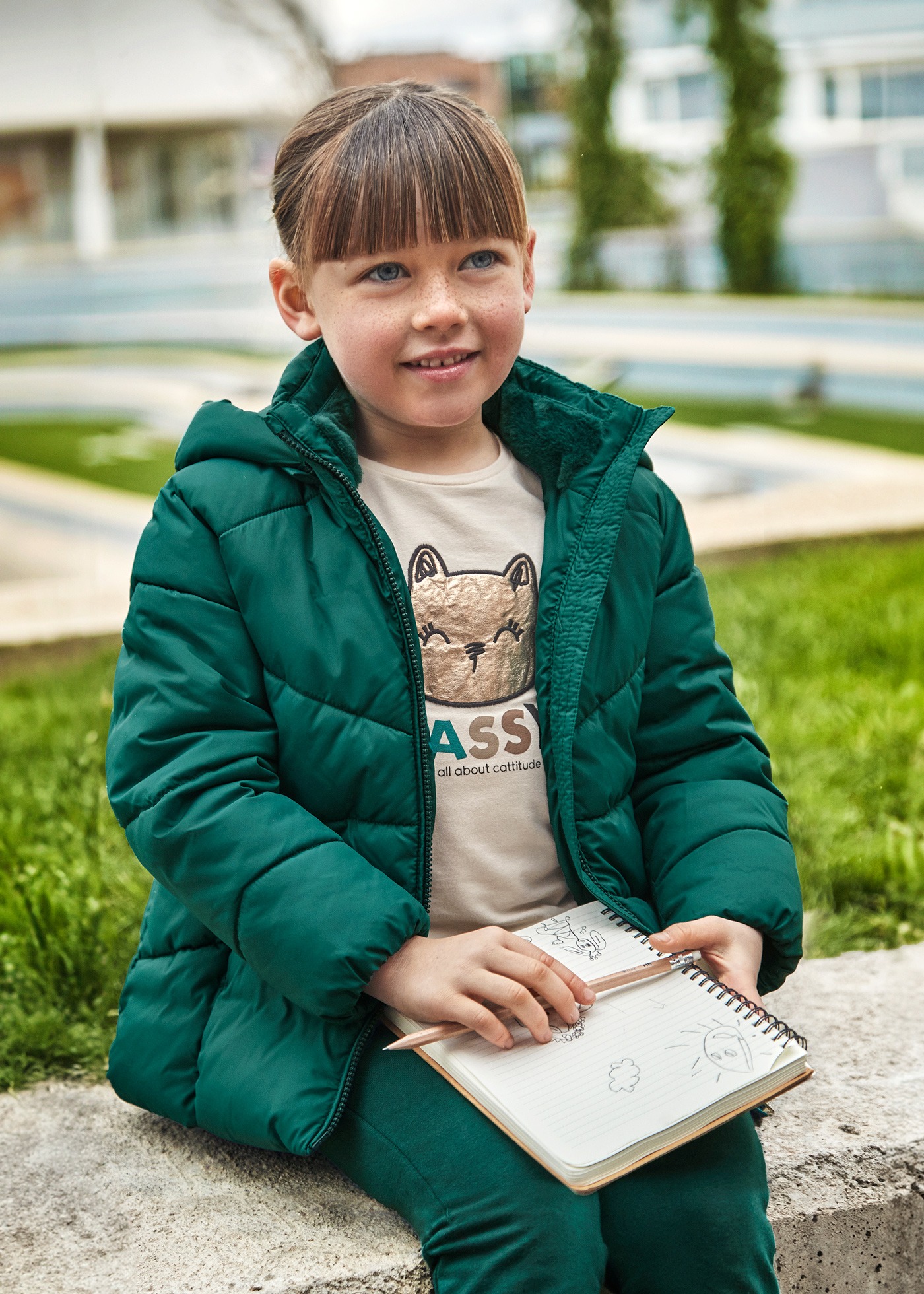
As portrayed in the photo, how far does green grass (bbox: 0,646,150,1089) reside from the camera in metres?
2.07

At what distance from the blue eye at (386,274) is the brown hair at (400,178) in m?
0.02

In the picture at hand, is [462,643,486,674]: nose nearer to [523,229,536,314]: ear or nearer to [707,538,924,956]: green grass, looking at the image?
[523,229,536,314]: ear

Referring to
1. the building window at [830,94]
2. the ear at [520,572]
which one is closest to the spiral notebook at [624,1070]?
the ear at [520,572]

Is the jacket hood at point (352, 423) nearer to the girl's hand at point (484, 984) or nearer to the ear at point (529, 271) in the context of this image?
the ear at point (529, 271)

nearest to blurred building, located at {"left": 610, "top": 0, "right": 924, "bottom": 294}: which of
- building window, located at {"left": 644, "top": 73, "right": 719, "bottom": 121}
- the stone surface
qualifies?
building window, located at {"left": 644, "top": 73, "right": 719, "bottom": 121}

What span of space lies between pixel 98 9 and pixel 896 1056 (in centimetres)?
591

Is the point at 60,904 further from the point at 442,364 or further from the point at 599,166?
the point at 599,166

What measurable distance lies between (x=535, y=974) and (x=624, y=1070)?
0.45 ft

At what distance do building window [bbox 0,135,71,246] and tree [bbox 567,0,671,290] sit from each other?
9.29ft

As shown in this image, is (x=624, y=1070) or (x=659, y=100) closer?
(x=624, y=1070)

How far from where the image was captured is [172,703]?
1555mm

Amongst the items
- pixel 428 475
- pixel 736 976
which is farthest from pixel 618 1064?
pixel 428 475

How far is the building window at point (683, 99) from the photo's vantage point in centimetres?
807

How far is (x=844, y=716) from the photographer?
3.42 m
